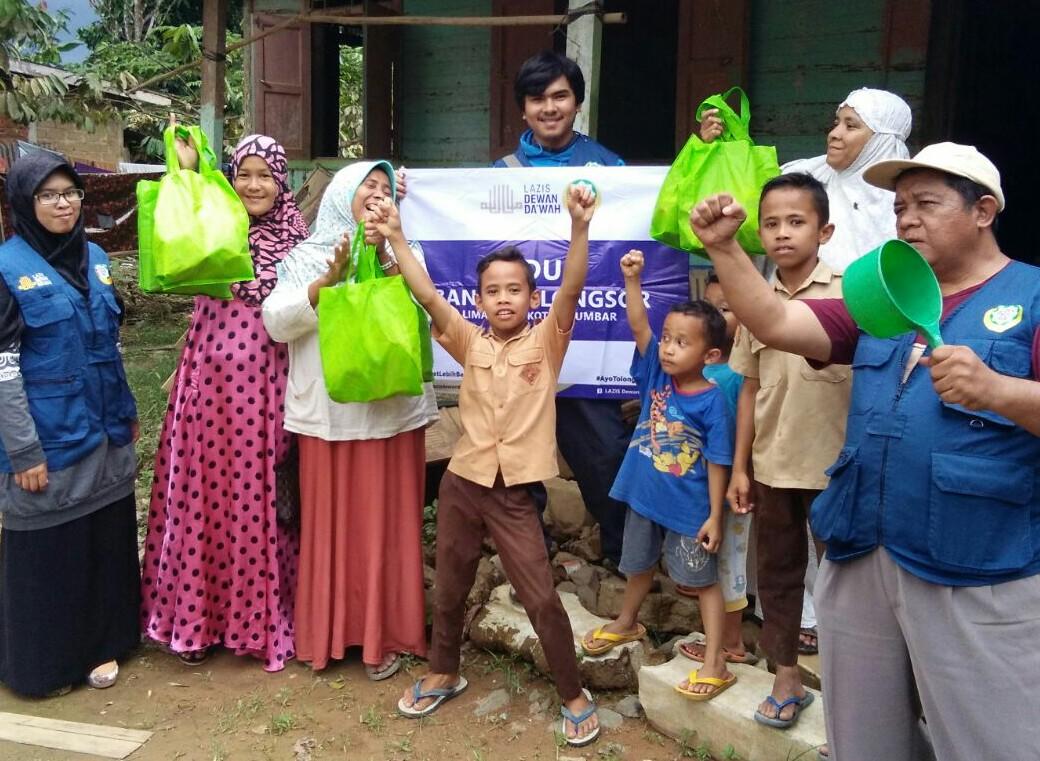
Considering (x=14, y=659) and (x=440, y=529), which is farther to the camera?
(x=14, y=659)

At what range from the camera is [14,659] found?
328cm

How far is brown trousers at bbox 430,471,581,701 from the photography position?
284 cm

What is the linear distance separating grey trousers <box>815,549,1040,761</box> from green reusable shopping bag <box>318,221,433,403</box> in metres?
1.49

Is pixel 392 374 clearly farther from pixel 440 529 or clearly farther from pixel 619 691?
pixel 619 691

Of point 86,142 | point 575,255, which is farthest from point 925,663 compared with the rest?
point 86,142

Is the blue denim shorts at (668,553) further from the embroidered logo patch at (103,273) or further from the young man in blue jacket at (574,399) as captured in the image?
the embroidered logo patch at (103,273)

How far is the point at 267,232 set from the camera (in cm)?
335

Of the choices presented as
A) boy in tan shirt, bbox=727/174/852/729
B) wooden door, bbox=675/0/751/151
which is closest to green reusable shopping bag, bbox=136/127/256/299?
boy in tan shirt, bbox=727/174/852/729

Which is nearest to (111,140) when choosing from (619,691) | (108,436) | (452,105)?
(452,105)

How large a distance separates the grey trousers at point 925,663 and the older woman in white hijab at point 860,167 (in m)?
1.37

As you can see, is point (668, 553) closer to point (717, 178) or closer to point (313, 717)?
point (717, 178)

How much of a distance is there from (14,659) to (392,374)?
6.16 feet

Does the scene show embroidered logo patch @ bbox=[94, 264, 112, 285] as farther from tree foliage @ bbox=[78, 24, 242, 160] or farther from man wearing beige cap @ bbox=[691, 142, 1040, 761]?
tree foliage @ bbox=[78, 24, 242, 160]

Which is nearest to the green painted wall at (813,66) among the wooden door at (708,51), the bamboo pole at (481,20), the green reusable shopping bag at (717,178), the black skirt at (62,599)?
the wooden door at (708,51)
